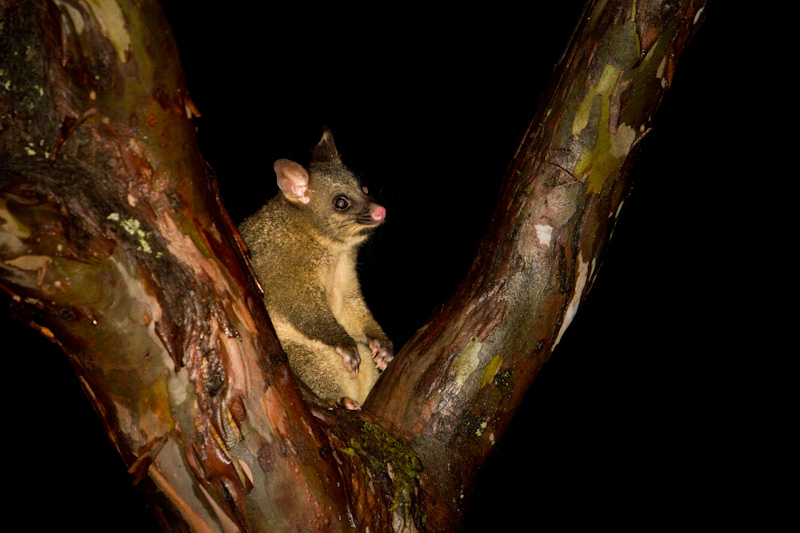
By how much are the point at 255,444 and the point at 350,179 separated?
117 inches

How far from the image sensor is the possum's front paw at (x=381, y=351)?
14.2 feet

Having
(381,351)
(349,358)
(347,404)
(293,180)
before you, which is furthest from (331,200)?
(347,404)

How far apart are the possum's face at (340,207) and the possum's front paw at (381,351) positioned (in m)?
0.84

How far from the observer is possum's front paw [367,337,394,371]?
432cm

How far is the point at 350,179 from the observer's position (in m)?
4.78

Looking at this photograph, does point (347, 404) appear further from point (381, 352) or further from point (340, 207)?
point (340, 207)

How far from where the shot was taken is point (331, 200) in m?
4.51

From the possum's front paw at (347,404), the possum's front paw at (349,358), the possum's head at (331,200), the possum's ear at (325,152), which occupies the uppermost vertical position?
the possum's ear at (325,152)

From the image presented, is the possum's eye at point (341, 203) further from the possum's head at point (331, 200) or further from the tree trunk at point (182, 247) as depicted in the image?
the tree trunk at point (182, 247)

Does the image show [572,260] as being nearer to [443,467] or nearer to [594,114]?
[594,114]

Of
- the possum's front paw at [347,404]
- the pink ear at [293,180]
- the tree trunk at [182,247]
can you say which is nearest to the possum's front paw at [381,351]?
the possum's front paw at [347,404]

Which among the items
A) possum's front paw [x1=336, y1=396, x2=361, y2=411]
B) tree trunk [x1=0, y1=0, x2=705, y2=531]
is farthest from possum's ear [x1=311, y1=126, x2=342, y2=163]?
tree trunk [x1=0, y1=0, x2=705, y2=531]

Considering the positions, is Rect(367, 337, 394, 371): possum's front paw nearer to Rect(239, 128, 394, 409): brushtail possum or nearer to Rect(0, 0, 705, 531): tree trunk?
Rect(239, 128, 394, 409): brushtail possum

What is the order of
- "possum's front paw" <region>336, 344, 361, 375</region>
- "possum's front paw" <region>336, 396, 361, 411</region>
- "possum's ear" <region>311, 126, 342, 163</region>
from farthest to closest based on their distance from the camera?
"possum's ear" <region>311, 126, 342, 163</region>
"possum's front paw" <region>336, 344, 361, 375</region>
"possum's front paw" <region>336, 396, 361, 411</region>
